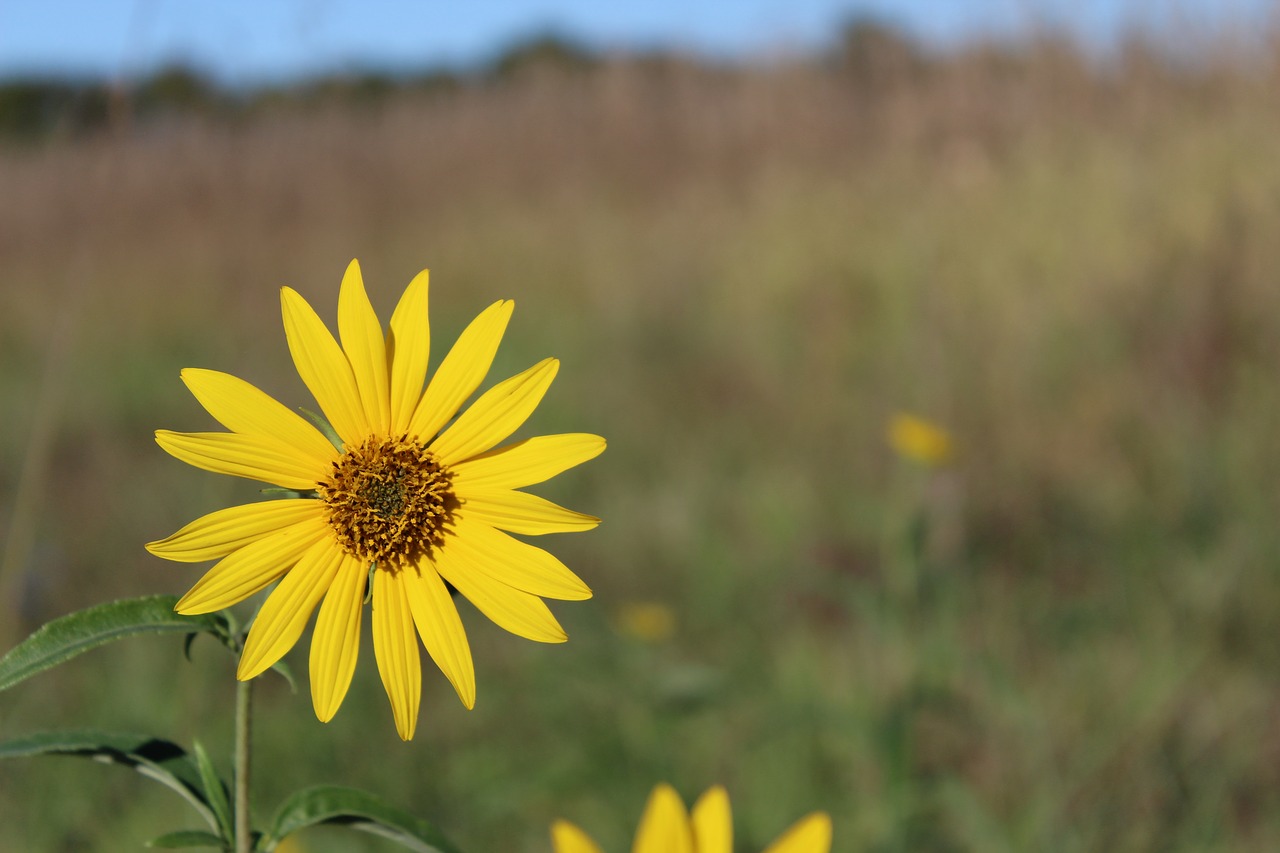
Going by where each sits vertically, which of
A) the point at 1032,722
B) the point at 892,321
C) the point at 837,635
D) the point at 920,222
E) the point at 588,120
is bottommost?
the point at 837,635

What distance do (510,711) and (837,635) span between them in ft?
2.98

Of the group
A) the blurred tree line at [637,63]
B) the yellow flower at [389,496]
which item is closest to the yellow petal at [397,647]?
the yellow flower at [389,496]

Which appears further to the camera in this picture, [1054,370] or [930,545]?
[1054,370]

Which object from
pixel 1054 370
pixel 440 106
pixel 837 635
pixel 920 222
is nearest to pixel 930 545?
pixel 837 635

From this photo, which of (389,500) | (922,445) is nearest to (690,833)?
(389,500)

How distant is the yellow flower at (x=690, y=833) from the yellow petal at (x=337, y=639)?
0.61 ft

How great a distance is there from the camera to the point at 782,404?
4355 mm

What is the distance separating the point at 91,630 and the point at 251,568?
0.34 ft

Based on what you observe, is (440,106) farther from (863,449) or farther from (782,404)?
(863,449)

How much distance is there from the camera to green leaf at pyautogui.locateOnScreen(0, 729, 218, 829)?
2.05 feet

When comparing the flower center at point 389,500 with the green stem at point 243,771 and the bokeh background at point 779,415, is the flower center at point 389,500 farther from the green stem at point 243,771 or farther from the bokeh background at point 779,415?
the bokeh background at point 779,415

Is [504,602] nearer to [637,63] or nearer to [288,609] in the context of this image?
[288,609]

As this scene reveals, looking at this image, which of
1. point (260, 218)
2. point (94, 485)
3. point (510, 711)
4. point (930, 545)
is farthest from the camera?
point (260, 218)

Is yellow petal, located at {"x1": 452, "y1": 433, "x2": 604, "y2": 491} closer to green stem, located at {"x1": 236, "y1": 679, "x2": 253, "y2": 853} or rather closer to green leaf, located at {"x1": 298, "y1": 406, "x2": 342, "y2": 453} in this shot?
green leaf, located at {"x1": 298, "y1": 406, "x2": 342, "y2": 453}
